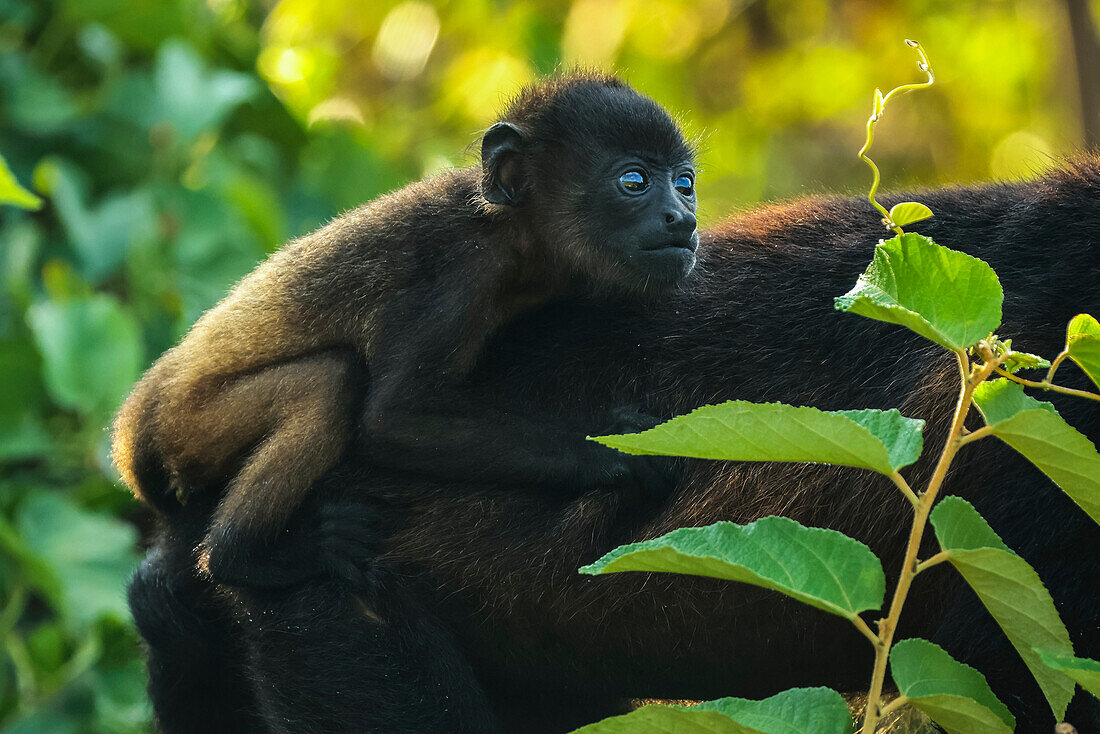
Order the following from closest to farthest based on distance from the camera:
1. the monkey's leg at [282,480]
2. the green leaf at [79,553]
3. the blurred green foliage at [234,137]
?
the monkey's leg at [282,480] → the green leaf at [79,553] → the blurred green foliage at [234,137]

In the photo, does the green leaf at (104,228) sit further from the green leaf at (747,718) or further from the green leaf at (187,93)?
the green leaf at (747,718)

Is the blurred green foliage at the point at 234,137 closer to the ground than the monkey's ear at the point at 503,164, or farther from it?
farther from it

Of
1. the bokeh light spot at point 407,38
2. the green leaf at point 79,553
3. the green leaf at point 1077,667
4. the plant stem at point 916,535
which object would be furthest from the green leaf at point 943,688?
the bokeh light spot at point 407,38

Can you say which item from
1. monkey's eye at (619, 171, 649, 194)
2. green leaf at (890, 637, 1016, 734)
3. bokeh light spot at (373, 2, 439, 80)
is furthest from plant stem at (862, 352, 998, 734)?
bokeh light spot at (373, 2, 439, 80)

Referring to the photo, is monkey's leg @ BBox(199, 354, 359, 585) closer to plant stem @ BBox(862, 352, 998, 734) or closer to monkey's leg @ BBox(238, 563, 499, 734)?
monkey's leg @ BBox(238, 563, 499, 734)

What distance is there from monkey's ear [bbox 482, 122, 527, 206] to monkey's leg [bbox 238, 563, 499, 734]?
3.26ft

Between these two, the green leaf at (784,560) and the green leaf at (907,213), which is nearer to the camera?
the green leaf at (784,560)

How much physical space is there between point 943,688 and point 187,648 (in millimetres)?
2129

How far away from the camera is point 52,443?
6109 millimetres

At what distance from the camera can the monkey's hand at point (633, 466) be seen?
112 inches

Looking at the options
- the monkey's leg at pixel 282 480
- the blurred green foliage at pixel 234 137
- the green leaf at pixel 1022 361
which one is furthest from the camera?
the blurred green foliage at pixel 234 137

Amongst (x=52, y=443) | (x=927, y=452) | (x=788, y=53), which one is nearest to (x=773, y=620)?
(x=927, y=452)

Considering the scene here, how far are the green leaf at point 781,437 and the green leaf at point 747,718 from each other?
0.36 meters

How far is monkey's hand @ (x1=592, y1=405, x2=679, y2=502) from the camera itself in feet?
9.32
